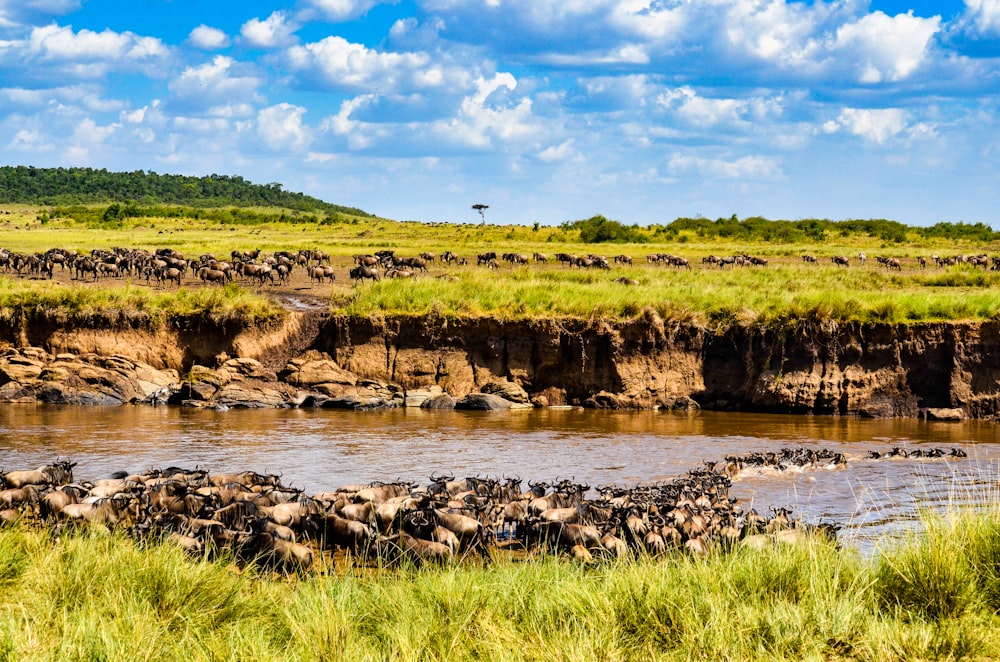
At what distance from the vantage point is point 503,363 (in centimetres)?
2548

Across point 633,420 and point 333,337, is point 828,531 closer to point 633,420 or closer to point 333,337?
point 633,420

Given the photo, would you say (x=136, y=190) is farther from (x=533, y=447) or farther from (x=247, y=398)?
(x=533, y=447)

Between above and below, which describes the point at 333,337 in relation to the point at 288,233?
below

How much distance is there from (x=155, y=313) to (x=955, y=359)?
19968mm

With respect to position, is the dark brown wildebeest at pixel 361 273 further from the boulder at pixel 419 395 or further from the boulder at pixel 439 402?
the boulder at pixel 439 402

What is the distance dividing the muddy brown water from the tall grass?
159 inches

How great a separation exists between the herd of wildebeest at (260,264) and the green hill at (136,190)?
76.9 metres

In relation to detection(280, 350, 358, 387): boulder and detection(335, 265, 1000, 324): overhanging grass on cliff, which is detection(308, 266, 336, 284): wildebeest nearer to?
detection(335, 265, 1000, 324): overhanging grass on cliff

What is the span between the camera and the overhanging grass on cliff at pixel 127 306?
83.6ft

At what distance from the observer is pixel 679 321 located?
2505 centimetres

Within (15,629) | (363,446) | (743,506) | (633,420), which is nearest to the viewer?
(15,629)

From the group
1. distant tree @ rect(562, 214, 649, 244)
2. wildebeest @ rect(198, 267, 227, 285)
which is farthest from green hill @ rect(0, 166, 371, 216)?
wildebeest @ rect(198, 267, 227, 285)

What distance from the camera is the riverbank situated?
933 inches

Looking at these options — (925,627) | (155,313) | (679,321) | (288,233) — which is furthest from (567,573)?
(288,233)
